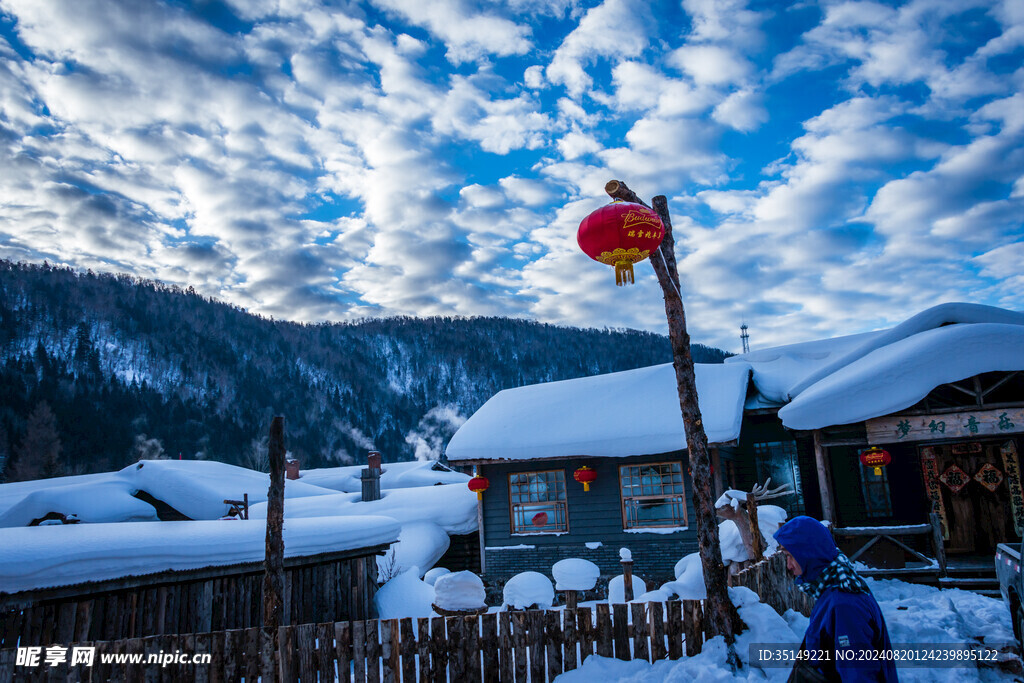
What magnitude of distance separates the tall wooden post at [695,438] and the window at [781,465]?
12683 millimetres

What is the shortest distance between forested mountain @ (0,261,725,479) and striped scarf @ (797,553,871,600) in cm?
6466

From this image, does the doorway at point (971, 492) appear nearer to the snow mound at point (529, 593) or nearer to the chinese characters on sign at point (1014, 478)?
the chinese characters on sign at point (1014, 478)

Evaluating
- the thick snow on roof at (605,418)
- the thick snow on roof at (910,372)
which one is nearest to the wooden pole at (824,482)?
the thick snow on roof at (910,372)

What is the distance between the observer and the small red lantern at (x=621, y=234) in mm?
5766

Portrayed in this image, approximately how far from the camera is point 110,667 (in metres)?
5.27

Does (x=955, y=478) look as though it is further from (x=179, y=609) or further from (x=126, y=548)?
(x=126, y=548)

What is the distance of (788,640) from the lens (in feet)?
19.0

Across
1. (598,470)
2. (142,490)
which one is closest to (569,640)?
(598,470)

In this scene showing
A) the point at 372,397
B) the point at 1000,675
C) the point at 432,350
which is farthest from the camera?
the point at 432,350

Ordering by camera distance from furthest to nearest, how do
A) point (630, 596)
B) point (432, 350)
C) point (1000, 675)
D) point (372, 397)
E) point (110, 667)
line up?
1. point (432, 350)
2. point (372, 397)
3. point (630, 596)
4. point (1000, 675)
5. point (110, 667)

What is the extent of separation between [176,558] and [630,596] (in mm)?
6722

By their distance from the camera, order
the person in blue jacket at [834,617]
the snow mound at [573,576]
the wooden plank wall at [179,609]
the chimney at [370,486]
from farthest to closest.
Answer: the chimney at [370,486] → the snow mound at [573,576] → the wooden plank wall at [179,609] → the person in blue jacket at [834,617]

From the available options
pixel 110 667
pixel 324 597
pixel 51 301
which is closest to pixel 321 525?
pixel 324 597

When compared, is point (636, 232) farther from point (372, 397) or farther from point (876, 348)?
point (372, 397)
